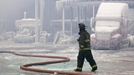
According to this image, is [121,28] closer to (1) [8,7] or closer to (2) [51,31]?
(2) [51,31]

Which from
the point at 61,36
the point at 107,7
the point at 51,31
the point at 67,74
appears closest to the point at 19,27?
the point at 51,31

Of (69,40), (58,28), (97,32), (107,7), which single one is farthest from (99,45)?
(58,28)

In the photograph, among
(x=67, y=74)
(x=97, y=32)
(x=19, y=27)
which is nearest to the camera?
(x=67, y=74)

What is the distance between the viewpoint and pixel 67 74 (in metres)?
11.1

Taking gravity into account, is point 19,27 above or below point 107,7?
below

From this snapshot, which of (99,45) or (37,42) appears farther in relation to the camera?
(37,42)

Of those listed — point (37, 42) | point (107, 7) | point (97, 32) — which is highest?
point (107, 7)

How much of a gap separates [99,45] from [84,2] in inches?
559

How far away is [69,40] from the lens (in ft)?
115

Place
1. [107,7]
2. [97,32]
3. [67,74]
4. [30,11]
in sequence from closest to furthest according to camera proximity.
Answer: [67,74]
[97,32]
[107,7]
[30,11]

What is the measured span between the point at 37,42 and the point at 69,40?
461 centimetres

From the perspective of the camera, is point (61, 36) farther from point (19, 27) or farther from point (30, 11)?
point (30, 11)

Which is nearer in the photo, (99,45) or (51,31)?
(99,45)

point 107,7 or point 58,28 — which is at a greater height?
point 107,7
